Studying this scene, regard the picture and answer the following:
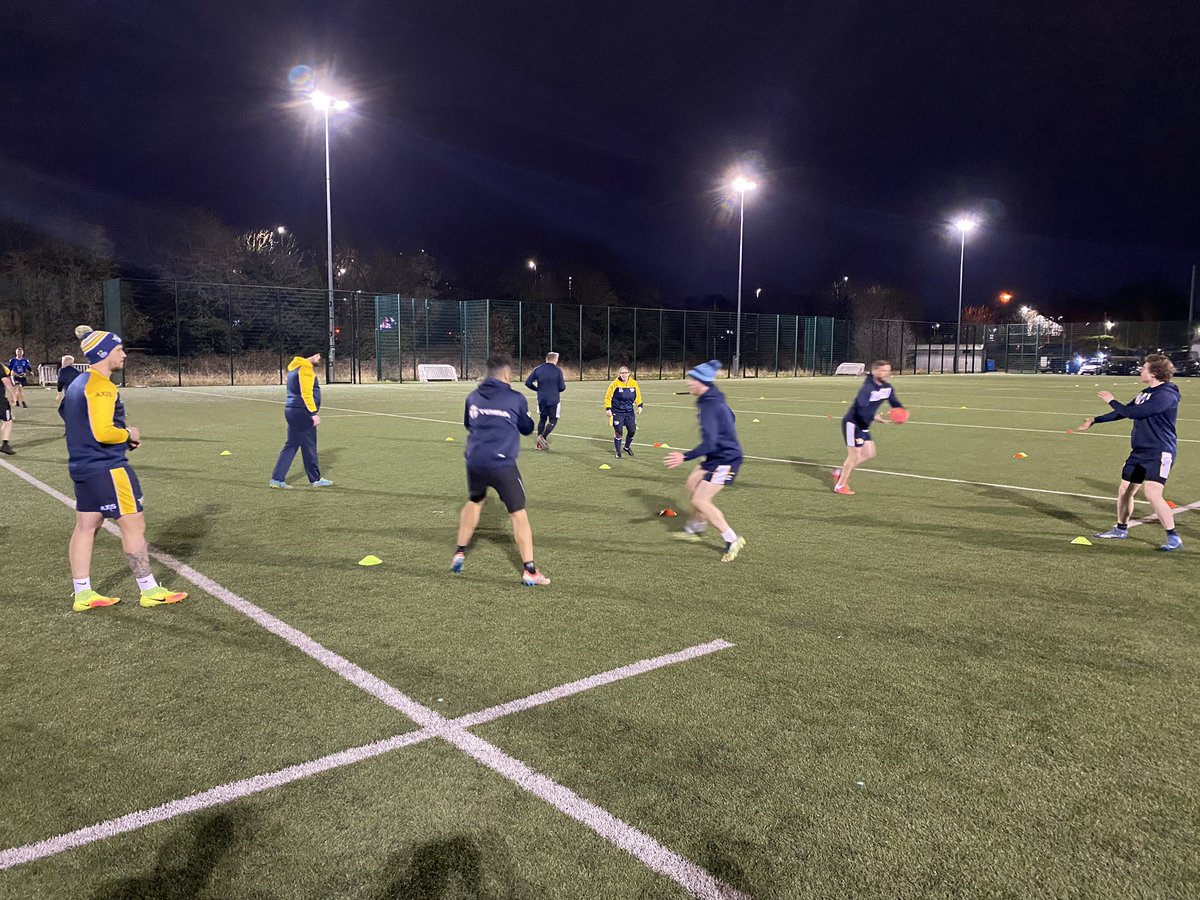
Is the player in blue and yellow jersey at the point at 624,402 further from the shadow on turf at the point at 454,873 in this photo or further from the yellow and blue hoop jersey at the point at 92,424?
the shadow on turf at the point at 454,873

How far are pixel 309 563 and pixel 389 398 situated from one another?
23155 millimetres

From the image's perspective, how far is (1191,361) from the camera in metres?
54.1

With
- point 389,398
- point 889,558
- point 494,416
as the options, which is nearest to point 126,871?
point 494,416

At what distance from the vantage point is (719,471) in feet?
23.5

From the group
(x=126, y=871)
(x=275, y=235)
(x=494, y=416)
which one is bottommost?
(x=126, y=871)

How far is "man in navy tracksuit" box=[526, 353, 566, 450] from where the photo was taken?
14087mm

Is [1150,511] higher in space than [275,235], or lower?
lower

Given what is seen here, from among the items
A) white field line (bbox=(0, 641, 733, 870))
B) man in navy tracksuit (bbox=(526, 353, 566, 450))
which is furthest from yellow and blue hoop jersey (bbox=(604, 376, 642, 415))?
white field line (bbox=(0, 641, 733, 870))

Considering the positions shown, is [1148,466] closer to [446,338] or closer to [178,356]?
[178,356]

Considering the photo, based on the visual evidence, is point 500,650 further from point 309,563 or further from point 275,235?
point 275,235

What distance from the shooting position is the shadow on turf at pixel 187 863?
280 centimetres

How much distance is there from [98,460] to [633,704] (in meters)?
4.09

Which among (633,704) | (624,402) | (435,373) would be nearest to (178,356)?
(435,373)

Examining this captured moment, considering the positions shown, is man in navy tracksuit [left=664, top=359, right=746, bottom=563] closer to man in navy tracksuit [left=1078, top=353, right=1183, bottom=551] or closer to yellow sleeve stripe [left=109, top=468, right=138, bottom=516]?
man in navy tracksuit [left=1078, top=353, right=1183, bottom=551]
